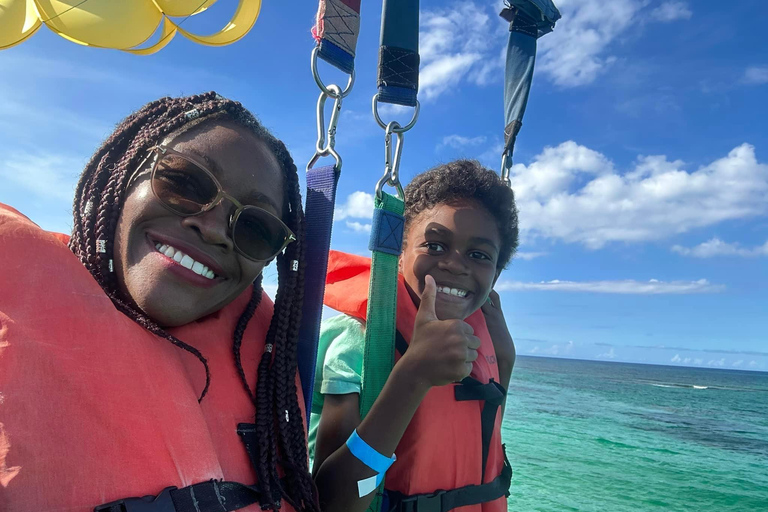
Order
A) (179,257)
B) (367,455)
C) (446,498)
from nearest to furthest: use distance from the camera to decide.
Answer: (179,257) < (367,455) < (446,498)

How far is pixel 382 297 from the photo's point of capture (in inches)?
91.0

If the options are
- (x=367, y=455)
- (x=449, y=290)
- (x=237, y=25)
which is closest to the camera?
(x=367, y=455)

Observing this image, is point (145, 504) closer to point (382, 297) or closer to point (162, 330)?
point (162, 330)

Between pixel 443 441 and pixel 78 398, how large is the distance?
5.75 ft

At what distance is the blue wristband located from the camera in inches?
76.0

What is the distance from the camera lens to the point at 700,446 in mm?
19297

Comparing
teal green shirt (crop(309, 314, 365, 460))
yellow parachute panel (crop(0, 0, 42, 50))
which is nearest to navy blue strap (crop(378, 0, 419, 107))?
teal green shirt (crop(309, 314, 365, 460))

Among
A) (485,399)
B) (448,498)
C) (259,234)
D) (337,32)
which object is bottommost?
(448,498)

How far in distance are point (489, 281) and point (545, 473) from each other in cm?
1034

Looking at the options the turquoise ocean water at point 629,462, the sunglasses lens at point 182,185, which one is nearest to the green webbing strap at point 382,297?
the sunglasses lens at point 182,185

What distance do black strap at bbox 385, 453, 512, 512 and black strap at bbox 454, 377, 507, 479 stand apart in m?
0.10

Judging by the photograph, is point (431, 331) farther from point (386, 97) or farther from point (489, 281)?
point (386, 97)

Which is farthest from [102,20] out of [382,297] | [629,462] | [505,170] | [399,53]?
[629,462]

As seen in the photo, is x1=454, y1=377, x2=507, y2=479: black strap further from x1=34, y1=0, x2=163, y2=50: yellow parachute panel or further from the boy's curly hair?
x1=34, y1=0, x2=163, y2=50: yellow parachute panel
